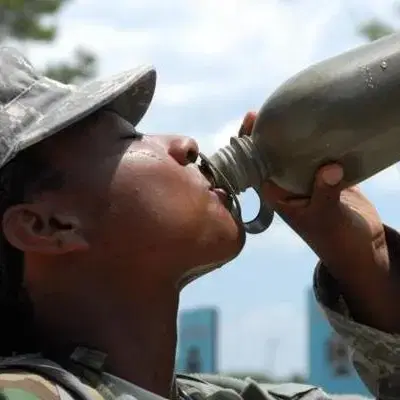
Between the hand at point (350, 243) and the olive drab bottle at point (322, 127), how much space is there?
0.30 ft

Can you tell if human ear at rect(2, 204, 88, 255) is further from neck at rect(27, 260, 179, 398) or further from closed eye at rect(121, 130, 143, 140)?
closed eye at rect(121, 130, 143, 140)

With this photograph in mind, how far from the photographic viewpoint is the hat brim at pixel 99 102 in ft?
6.54

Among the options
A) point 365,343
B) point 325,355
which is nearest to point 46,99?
point 365,343

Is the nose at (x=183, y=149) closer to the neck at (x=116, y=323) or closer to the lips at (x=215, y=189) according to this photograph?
the lips at (x=215, y=189)

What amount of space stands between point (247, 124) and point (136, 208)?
0.40 metres

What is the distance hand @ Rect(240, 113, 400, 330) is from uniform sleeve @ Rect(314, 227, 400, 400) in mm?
31

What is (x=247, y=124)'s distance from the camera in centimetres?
230

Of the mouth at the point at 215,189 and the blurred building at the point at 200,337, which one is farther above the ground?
the mouth at the point at 215,189

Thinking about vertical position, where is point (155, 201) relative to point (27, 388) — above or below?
above

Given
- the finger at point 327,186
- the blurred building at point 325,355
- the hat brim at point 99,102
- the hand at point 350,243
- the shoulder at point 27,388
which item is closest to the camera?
the shoulder at point 27,388

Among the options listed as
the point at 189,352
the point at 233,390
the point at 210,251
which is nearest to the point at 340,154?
the point at 210,251

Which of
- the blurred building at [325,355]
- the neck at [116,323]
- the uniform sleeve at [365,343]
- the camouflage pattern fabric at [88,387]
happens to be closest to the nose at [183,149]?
the neck at [116,323]

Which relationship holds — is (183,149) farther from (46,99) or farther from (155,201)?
(46,99)

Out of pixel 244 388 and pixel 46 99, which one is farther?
pixel 244 388
